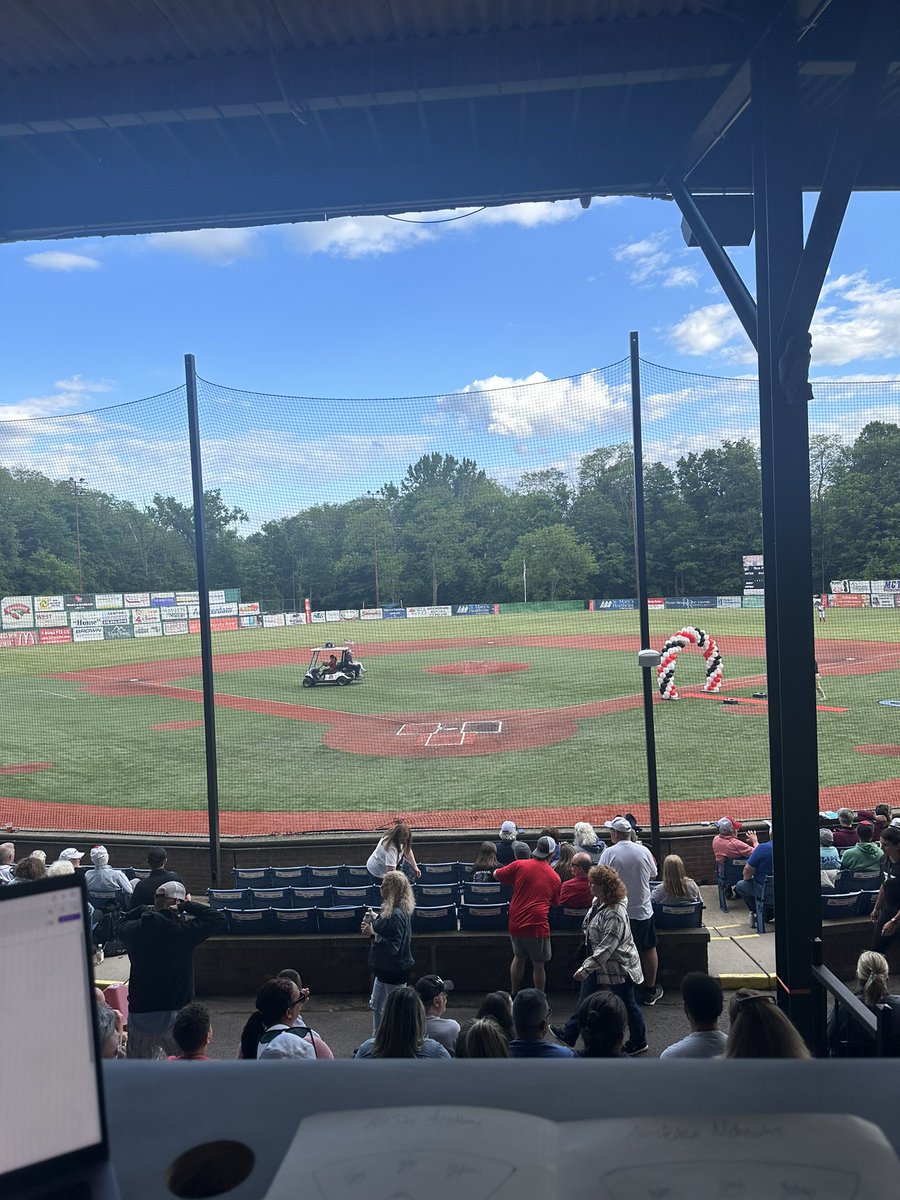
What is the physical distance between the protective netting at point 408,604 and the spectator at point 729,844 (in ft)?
12.6

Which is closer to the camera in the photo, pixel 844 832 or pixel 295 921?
pixel 295 921

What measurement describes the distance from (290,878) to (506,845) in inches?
93.7

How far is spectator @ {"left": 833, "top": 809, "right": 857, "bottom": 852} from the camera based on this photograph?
9.16 metres

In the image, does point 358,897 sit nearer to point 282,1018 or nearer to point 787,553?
point 282,1018

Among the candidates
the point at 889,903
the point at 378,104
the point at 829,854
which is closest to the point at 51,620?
the point at 829,854

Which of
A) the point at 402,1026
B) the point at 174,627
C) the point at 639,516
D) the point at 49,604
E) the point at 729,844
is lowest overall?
the point at 729,844

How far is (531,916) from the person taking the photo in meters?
6.36

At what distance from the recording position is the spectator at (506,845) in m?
8.87

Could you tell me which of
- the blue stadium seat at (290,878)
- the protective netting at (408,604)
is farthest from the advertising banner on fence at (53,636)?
the blue stadium seat at (290,878)

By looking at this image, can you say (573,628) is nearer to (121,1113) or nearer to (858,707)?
(858,707)

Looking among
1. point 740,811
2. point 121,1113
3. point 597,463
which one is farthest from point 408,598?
point 121,1113

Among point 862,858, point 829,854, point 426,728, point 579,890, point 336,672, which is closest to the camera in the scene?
point 579,890

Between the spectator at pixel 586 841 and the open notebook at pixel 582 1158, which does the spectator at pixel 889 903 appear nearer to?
the spectator at pixel 586 841

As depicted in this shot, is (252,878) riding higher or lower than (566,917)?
lower
